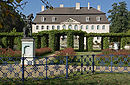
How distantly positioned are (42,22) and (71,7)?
11.1 metres

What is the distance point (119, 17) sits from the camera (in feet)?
163

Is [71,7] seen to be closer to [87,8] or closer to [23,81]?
[87,8]

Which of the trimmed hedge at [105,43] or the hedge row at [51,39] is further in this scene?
the trimmed hedge at [105,43]

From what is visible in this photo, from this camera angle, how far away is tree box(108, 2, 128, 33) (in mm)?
49188

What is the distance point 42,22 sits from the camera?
45.8m

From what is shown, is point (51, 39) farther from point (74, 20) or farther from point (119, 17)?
point (119, 17)

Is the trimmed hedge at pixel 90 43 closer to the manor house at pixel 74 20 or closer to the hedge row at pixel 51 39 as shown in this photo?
the hedge row at pixel 51 39

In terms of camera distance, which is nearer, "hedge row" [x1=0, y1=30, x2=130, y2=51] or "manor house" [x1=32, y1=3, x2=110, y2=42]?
"hedge row" [x1=0, y1=30, x2=130, y2=51]

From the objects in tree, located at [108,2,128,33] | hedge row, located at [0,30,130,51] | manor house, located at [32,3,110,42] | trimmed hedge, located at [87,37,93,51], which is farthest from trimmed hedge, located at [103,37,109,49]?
tree, located at [108,2,128,33]

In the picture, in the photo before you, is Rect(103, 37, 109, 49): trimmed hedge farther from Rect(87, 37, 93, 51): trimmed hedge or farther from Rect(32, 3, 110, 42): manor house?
Rect(32, 3, 110, 42): manor house

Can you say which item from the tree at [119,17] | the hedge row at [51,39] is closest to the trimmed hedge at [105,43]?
the hedge row at [51,39]

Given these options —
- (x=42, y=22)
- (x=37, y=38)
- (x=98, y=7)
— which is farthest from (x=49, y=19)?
(x=37, y=38)

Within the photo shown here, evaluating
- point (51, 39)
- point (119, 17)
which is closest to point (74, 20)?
point (119, 17)

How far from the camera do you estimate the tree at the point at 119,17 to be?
49188mm
